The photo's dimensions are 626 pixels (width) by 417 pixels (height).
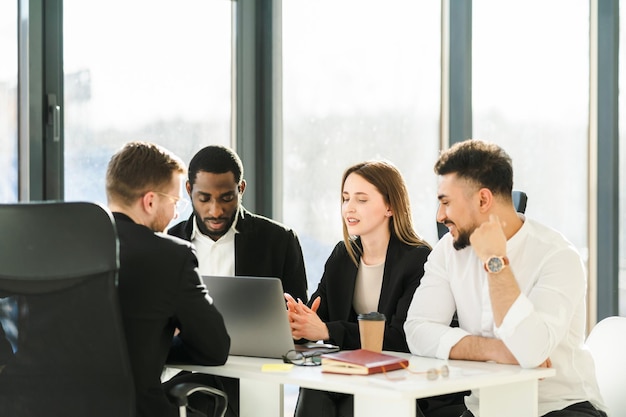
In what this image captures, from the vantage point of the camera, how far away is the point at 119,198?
285cm

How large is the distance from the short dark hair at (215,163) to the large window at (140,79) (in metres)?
1.29

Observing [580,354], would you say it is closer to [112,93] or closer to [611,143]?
[611,143]

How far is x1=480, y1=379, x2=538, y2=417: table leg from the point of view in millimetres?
2742

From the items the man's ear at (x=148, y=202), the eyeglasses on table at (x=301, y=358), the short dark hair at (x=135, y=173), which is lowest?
the eyeglasses on table at (x=301, y=358)

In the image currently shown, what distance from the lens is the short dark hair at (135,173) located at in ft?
9.36

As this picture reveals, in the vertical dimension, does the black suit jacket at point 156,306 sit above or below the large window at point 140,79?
below

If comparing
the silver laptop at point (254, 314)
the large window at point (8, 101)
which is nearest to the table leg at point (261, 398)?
the silver laptop at point (254, 314)

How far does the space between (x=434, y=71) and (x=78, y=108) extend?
1.96 m

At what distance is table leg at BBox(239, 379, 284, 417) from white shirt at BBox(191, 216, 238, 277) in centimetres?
84

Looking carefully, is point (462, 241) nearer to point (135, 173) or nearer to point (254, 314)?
point (254, 314)

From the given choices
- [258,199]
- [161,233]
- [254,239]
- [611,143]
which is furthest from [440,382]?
[258,199]

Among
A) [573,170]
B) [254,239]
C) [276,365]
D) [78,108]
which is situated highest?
[78,108]

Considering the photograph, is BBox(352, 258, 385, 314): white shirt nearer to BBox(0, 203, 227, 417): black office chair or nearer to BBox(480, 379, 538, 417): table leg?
BBox(480, 379, 538, 417): table leg

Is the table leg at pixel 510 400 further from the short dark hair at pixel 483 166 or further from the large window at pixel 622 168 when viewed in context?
the large window at pixel 622 168
